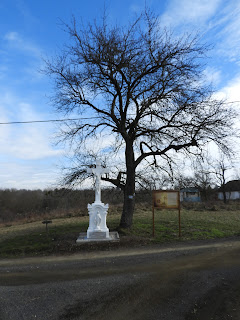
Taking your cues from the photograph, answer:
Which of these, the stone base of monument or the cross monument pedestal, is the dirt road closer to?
the stone base of monument

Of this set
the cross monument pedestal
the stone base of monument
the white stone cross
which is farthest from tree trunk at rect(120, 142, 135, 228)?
the stone base of monument

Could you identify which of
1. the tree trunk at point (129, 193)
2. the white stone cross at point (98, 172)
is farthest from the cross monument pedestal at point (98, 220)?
the tree trunk at point (129, 193)

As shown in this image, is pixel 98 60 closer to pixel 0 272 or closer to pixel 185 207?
pixel 0 272

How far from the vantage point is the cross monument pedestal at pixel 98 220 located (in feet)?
33.2

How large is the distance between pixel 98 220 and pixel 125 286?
5.29 metres

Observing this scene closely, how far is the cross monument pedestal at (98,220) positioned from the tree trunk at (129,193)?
0.99m

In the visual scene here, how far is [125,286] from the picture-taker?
519 cm

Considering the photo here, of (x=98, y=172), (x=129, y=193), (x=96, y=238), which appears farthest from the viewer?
(x=129, y=193)

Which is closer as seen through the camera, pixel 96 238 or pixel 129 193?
pixel 96 238

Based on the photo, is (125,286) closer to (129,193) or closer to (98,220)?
(98,220)

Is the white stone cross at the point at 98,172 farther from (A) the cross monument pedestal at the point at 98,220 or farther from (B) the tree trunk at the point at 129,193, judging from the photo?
(B) the tree trunk at the point at 129,193

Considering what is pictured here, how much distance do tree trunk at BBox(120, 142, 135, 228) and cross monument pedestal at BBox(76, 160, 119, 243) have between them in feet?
3.25

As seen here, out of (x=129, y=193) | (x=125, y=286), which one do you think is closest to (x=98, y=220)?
(x=129, y=193)

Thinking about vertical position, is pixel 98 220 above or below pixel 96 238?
above
